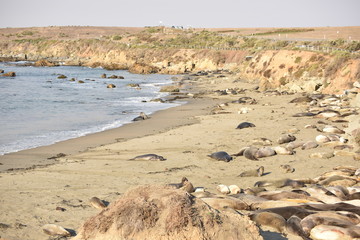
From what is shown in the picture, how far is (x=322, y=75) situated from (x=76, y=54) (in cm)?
7830

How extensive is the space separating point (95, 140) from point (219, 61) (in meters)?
49.0

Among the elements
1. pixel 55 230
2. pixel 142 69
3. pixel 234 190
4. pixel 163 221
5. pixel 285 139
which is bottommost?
pixel 142 69

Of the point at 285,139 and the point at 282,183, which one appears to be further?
the point at 285,139

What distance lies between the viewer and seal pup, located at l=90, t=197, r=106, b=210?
7715mm

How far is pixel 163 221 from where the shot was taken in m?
4.98

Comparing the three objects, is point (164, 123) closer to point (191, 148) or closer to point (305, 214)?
point (191, 148)

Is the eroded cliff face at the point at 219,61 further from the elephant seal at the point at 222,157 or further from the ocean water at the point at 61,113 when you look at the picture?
the elephant seal at the point at 222,157

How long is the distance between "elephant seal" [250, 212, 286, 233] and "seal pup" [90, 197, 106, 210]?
2.79 meters

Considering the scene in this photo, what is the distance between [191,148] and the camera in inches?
551

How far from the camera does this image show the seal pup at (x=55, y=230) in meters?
6.24

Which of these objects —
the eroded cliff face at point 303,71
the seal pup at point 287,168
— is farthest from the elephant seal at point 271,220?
the eroded cliff face at point 303,71

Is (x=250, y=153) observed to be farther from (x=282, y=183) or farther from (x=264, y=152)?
(x=282, y=183)

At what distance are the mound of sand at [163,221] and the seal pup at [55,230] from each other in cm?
99

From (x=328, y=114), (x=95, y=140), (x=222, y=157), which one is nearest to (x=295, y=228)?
(x=222, y=157)
